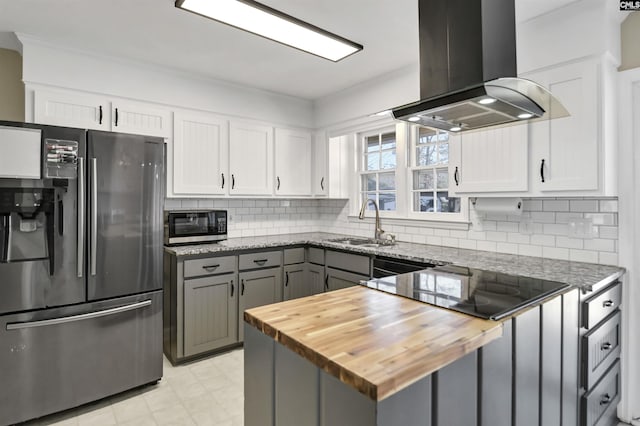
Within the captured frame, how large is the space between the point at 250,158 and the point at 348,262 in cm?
161

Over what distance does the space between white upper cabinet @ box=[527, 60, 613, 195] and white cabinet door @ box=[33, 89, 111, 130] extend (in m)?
3.38

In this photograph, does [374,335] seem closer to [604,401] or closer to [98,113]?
[604,401]

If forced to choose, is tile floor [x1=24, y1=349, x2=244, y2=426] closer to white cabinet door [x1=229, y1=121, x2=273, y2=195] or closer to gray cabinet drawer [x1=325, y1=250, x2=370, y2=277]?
gray cabinet drawer [x1=325, y1=250, x2=370, y2=277]

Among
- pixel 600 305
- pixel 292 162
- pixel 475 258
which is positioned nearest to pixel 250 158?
pixel 292 162

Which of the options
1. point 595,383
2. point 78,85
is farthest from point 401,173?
point 78,85

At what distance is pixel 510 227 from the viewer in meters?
2.77

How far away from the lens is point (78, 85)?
9.36ft

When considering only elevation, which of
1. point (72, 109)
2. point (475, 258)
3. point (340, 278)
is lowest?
point (340, 278)

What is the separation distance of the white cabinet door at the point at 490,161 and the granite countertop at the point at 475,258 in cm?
52

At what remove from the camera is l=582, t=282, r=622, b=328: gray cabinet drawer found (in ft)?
6.15

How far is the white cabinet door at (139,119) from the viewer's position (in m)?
3.03

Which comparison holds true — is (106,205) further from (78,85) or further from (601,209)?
(601,209)

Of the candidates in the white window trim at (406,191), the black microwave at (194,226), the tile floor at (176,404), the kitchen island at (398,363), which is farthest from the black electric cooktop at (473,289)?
the black microwave at (194,226)

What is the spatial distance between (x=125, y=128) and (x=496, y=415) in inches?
132
